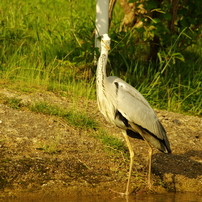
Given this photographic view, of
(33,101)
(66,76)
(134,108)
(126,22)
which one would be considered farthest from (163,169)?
(126,22)

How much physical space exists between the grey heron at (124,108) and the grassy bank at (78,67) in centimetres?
159

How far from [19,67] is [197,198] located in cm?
317

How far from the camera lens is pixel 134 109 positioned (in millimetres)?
4836

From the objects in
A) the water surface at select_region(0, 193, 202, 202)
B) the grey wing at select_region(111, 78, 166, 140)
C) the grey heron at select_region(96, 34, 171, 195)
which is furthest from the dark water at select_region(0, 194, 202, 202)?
the grey wing at select_region(111, 78, 166, 140)

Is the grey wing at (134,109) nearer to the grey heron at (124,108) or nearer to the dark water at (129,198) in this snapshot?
the grey heron at (124,108)

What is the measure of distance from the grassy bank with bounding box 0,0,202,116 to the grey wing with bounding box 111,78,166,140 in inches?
62.4

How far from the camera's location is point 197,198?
491 cm

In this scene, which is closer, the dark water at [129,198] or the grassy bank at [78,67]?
the dark water at [129,198]

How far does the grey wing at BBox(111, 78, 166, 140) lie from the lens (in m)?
4.77

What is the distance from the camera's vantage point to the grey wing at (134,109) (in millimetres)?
4773

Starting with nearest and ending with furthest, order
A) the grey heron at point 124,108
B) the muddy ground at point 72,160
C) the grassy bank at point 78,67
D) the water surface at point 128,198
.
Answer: the water surface at point 128,198
the muddy ground at point 72,160
the grey heron at point 124,108
the grassy bank at point 78,67

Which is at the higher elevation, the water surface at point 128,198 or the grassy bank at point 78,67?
the grassy bank at point 78,67

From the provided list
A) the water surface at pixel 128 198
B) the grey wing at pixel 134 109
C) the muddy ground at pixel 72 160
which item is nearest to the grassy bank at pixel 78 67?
the muddy ground at pixel 72 160

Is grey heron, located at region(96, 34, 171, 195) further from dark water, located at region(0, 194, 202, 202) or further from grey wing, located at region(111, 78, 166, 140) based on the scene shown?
dark water, located at region(0, 194, 202, 202)
